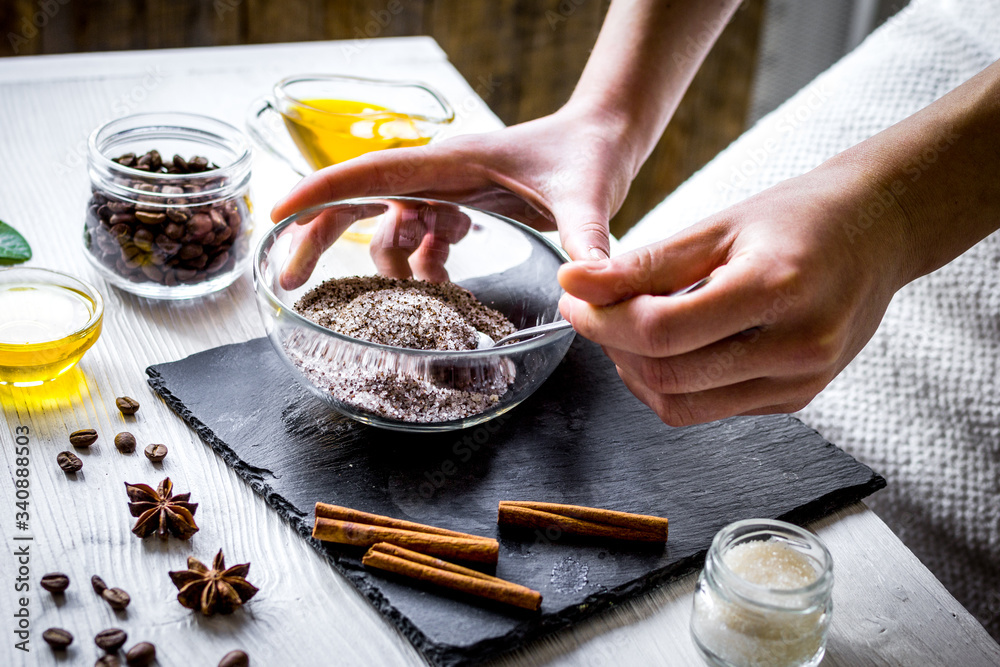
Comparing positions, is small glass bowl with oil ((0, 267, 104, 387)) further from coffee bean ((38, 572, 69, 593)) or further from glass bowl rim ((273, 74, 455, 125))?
glass bowl rim ((273, 74, 455, 125))

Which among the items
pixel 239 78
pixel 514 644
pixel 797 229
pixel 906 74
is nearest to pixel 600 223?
pixel 797 229

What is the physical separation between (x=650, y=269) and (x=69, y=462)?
0.60 meters

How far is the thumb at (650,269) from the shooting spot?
0.81 m

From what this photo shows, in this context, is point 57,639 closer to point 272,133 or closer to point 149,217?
point 149,217

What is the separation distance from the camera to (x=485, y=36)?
2932mm

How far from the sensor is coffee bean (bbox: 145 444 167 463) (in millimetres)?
888

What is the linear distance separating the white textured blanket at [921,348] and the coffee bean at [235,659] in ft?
3.16

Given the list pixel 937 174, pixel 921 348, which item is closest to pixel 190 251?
pixel 937 174

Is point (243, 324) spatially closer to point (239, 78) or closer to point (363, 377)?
point (363, 377)

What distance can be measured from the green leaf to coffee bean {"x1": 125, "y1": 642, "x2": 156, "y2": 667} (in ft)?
2.20

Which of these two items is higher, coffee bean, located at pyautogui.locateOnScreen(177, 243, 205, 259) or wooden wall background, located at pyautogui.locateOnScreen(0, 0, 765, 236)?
coffee bean, located at pyautogui.locateOnScreen(177, 243, 205, 259)

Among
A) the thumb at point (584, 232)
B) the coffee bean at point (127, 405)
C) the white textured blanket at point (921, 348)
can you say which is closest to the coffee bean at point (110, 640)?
the coffee bean at point (127, 405)

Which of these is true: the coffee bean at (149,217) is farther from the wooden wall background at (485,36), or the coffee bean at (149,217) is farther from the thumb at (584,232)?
the wooden wall background at (485,36)

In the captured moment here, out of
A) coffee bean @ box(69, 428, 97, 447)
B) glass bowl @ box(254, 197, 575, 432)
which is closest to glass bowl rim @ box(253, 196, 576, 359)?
glass bowl @ box(254, 197, 575, 432)
